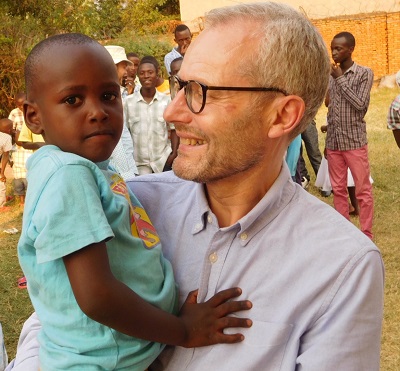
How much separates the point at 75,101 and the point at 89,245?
0.48 metres

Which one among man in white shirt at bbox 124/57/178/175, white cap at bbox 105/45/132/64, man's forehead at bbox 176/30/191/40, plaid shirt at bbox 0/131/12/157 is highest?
white cap at bbox 105/45/132/64

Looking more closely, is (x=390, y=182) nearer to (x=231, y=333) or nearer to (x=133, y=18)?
(x=231, y=333)

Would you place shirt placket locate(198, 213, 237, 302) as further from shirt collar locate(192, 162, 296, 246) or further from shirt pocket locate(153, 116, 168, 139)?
shirt pocket locate(153, 116, 168, 139)

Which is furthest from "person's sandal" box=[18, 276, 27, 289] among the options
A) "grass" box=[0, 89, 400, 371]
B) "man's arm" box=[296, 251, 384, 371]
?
"man's arm" box=[296, 251, 384, 371]

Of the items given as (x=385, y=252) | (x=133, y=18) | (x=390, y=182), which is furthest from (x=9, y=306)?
(x=133, y=18)

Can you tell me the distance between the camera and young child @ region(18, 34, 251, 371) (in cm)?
162

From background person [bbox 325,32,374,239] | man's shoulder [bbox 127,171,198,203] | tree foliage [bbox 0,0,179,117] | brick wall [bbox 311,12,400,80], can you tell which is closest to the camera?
man's shoulder [bbox 127,171,198,203]

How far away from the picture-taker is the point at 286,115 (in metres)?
2.02

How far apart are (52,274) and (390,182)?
8.51m

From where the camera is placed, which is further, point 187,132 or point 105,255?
point 187,132

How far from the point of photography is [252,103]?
1.97 m

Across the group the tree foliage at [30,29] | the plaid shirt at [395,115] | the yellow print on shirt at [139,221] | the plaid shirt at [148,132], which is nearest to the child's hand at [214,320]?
the yellow print on shirt at [139,221]

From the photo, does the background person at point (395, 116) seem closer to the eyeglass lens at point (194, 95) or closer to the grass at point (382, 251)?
the grass at point (382, 251)

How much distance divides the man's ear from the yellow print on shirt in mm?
479
